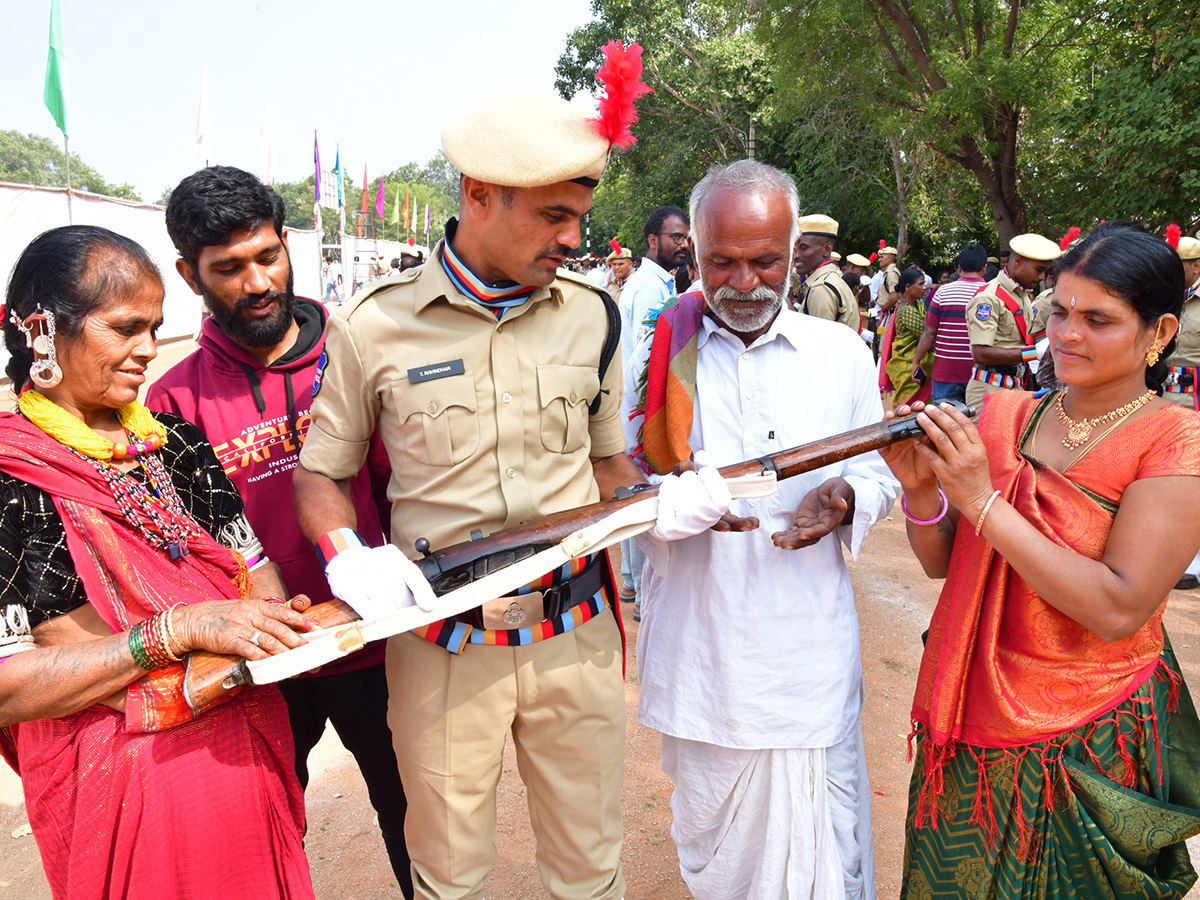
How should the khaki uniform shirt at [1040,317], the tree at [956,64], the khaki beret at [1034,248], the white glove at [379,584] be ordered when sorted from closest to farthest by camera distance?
the white glove at [379,584], the khaki beret at [1034,248], the khaki uniform shirt at [1040,317], the tree at [956,64]

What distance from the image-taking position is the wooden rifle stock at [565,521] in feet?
6.02

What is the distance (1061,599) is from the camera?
1806mm

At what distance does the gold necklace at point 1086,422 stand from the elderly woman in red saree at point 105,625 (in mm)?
1869

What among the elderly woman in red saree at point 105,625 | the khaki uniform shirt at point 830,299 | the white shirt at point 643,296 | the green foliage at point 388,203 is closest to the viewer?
the elderly woman in red saree at point 105,625

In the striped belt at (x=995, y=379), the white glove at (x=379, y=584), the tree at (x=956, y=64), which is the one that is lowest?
the striped belt at (x=995, y=379)

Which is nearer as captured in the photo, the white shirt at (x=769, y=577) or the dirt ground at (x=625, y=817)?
the white shirt at (x=769, y=577)

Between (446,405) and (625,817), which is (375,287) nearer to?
(446,405)

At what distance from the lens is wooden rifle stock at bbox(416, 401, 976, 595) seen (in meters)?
1.84

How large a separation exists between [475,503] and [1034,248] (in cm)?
611

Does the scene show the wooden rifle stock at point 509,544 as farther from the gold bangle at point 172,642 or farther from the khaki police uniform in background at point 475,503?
the khaki police uniform in background at point 475,503

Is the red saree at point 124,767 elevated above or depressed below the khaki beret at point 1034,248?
below

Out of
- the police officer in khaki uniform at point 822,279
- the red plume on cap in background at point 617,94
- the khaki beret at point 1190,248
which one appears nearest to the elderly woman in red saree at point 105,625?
the red plume on cap in background at point 617,94

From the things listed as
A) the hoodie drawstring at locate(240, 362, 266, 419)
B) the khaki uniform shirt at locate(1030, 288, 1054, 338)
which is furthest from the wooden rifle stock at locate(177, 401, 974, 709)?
the khaki uniform shirt at locate(1030, 288, 1054, 338)

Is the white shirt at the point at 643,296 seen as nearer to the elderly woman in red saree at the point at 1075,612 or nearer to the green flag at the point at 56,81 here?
the elderly woman in red saree at the point at 1075,612
